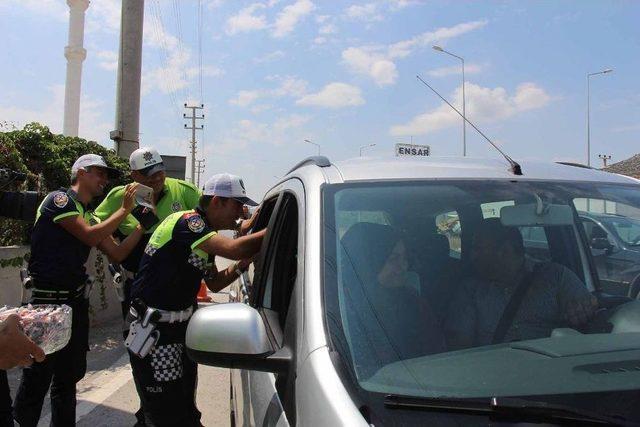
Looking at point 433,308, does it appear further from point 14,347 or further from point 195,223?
point 14,347

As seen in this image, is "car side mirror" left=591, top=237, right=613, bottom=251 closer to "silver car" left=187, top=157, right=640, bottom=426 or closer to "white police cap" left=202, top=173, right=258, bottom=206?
"silver car" left=187, top=157, right=640, bottom=426

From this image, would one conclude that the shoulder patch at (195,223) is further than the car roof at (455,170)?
Yes

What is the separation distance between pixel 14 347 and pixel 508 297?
1981mm

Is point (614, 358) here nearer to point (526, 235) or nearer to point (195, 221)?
point (526, 235)

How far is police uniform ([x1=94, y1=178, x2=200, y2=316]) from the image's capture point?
4.48 meters

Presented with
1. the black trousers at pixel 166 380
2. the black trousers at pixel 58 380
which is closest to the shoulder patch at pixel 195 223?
the black trousers at pixel 166 380

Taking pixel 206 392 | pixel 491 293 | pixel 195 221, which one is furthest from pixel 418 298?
pixel 206 392

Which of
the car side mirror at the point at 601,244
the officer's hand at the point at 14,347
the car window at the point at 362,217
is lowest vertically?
the officer's hand at the point at 14,347

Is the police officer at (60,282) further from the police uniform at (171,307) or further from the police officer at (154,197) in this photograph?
the police uniform at (171,307)

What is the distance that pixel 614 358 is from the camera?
1611 millimetres

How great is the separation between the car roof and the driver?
244mm

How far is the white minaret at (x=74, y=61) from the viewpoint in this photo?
29.9m

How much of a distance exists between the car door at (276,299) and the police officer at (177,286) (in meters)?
0.39

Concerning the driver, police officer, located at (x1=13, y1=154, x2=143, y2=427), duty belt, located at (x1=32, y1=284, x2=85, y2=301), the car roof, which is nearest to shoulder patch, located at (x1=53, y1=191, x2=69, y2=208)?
police officer, located at (x1=13, y1=154, x2=143, y2=427)
